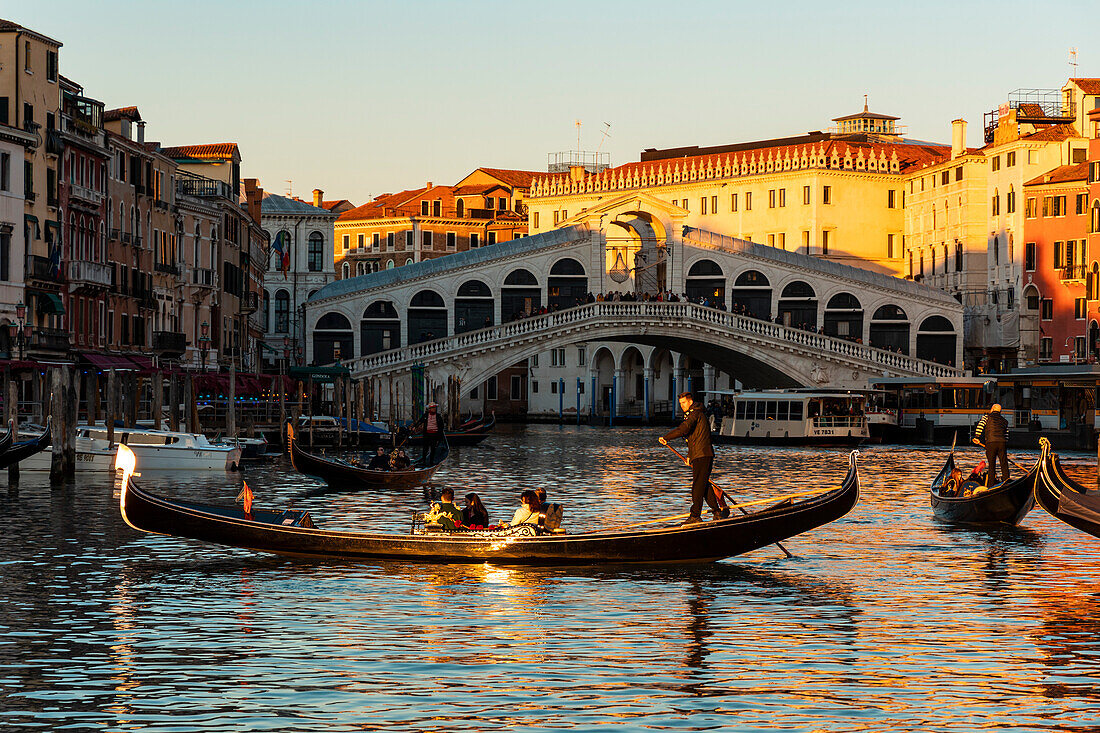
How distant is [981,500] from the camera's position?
22.4m

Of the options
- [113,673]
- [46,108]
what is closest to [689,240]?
[46,108]

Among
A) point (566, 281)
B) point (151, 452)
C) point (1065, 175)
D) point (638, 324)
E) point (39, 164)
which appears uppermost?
point (1065, 175)

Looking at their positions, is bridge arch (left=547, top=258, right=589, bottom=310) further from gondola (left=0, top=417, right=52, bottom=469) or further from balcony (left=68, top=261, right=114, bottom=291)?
gondola (left=0, top=417, right=52, bottom=469)

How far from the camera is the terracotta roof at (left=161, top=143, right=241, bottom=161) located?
62875 mm

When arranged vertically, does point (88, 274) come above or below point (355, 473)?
above

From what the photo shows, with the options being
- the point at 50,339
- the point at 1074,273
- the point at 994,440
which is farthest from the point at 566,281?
the point at 994,440

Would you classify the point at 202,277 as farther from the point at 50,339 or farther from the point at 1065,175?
the point at 1065,175

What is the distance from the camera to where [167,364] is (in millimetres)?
49344

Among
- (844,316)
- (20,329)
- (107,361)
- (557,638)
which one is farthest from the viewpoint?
(844,316)

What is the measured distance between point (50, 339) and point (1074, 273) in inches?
1393

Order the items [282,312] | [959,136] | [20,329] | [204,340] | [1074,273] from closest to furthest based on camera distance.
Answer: [20,329] < [204,340] < [1074,273] < [959,136] < [282,312]

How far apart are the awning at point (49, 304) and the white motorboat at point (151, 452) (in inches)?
266

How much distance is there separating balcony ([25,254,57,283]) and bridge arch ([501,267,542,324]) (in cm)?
2669

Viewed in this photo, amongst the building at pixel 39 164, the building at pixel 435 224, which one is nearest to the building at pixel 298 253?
the building at pixel 435 224
